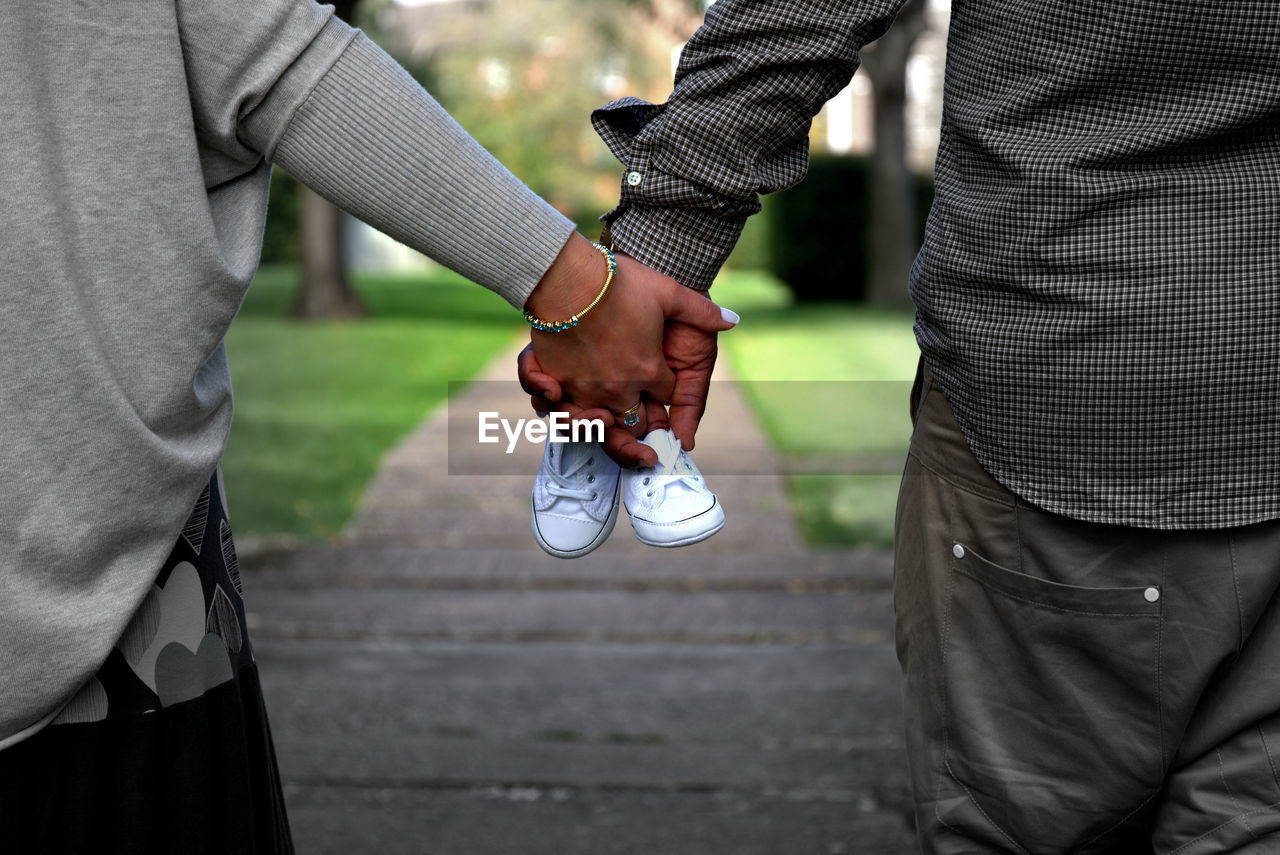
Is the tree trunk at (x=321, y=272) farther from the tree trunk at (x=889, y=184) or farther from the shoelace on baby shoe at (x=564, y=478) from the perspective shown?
the shoelace on baby shoe at (x=564, y=478)

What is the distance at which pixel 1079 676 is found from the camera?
67.1 inches

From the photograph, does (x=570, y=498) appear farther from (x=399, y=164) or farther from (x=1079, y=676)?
(x=1079, y=676)

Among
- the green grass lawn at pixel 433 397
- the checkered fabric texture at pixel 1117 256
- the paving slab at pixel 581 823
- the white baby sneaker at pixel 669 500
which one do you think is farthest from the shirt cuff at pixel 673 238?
the green grass lawn at pixel 433 397

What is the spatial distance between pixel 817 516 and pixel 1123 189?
505cm

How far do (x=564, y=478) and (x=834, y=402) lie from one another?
28.0ft

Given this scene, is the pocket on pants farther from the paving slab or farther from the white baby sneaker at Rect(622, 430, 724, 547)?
the paving slab

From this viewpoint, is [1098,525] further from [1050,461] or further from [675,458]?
[675,458]

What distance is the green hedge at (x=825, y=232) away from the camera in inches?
774

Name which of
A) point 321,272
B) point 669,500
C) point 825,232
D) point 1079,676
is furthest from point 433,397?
point 825,232

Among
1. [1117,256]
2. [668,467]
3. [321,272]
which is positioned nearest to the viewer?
[1117,256]

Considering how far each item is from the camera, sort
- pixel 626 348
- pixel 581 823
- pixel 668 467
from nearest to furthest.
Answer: pixel 626 348, pixel 668 467, pixel 581 823

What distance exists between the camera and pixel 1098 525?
168 centimetres

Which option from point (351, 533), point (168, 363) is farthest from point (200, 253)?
point (351, 533)

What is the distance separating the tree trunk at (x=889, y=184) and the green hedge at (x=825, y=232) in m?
0.96
